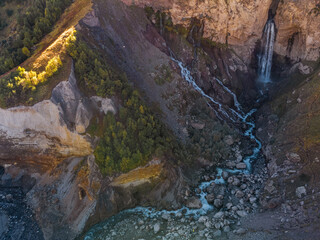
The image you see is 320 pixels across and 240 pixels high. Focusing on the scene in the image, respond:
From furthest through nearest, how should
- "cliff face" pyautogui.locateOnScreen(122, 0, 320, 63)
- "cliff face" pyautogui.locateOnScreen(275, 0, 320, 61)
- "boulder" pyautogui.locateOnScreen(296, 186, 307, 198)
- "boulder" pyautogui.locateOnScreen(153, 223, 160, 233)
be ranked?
"cliff face" pyautogui.locateOnScreen(122, 0, 320, 63), "cliff face" pyautogui.locateOnScreen(275, 0, 320, 61), "boulder" pyautogui.locateOnScreen(296, 186, 307, 198), "boulder" pyautogui.locateOnScreen(153, 223, 160, 233)

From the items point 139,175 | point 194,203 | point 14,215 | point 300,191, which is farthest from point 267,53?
point 14,215

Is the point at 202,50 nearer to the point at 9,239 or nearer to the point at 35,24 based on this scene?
the point at 35,24

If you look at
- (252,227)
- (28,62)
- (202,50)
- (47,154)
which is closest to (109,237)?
(47,154)

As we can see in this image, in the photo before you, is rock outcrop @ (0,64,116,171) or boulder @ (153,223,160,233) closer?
boulder @ (153,223,160,233)

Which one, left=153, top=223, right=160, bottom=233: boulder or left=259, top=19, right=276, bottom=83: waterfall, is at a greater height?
left=259, top=19, right=276, bottom=83: waterfall

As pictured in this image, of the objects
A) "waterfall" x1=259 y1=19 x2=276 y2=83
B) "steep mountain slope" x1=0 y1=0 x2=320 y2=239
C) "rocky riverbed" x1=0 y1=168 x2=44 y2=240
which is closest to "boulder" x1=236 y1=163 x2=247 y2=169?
"steep mountain slope" x1=0 y1=0 x2=320 y2=239

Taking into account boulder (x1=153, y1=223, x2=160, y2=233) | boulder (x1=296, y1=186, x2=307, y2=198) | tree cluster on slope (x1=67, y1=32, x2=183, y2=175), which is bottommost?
boulder (x1=153, y1=223, x2=160, y2=233)

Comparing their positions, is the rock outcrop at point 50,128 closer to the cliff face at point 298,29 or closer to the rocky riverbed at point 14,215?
the rocky riverbed at point 14,215

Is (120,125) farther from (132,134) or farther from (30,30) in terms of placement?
(30,30)

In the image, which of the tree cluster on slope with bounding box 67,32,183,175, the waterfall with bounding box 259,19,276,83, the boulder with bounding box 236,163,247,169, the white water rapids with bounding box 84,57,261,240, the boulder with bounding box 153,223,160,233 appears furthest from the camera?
the waterfall with bounding box 259,19,276,83

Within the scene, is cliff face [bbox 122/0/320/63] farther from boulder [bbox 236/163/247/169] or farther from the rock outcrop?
the rock outcrop
